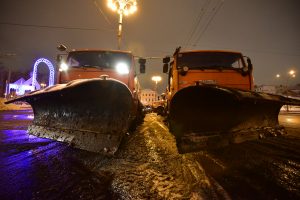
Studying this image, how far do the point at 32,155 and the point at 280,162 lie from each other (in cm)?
405

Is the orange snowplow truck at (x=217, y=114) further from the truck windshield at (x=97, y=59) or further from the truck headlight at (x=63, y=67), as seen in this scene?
the truck headlight at (x=63, y=67)

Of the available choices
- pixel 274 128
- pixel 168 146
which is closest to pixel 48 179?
pixel 168 146

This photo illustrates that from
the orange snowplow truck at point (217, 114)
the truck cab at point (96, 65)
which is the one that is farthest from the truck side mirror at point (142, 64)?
the orange snowplow truck at point (217, 114)

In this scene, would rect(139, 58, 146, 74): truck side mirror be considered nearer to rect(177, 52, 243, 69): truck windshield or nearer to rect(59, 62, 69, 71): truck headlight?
rect(177, 52, 243, 69): truck windshield

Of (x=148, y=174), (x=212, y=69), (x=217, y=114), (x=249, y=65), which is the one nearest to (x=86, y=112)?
(x=148, y=174)

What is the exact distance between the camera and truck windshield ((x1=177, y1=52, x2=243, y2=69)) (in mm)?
5453

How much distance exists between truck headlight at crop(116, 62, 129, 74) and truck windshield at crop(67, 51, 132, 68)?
0.09 meters

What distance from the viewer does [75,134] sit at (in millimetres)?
3514

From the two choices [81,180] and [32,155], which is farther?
[32,155]

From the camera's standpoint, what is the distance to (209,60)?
18.0ft

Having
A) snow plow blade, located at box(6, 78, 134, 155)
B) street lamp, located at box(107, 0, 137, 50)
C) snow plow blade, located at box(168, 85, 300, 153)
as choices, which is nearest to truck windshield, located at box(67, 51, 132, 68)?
snow plow blade, located at box(6, 78, 134, 155)

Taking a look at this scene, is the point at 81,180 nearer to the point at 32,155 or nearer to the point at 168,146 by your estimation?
the point at 32,155

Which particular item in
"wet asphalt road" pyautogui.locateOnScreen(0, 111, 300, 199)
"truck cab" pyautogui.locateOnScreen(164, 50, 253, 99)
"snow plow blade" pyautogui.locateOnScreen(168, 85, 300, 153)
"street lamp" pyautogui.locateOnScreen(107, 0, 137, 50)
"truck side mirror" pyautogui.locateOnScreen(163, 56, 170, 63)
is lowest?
Result: "wet asphalt road" pyautogui.locateOnScreen(0, 111, 300, 199)

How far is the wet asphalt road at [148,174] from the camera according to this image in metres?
2.03
